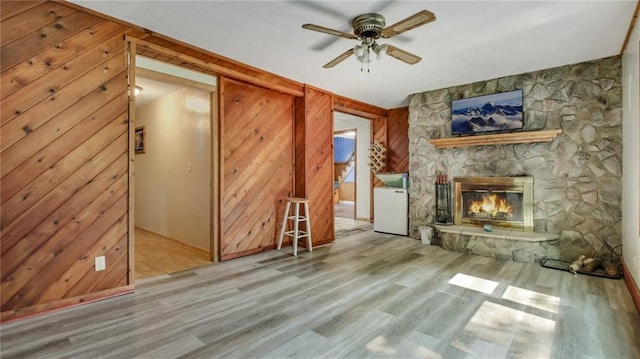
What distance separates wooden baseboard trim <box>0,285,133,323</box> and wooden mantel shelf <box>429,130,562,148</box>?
4.44m

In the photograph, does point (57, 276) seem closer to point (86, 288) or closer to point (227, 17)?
point (86, 288)

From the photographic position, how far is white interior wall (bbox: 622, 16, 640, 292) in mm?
2533

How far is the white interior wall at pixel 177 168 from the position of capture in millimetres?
4062

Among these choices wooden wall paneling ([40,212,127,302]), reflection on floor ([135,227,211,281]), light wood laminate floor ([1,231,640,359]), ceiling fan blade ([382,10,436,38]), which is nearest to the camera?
light wood laminate floor ([1,231,640,359])

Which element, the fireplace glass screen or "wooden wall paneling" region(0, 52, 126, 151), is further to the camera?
the fireplace glass screen

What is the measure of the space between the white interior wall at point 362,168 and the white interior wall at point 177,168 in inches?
136

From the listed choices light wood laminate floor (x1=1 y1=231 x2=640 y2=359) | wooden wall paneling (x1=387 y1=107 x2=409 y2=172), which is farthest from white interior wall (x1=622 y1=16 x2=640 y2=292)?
wooden wall paneling (x1=387 y1=107 x2=409 y2=172)

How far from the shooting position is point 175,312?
232 centimetres

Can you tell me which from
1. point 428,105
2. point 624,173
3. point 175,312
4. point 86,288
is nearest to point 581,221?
point 624,173

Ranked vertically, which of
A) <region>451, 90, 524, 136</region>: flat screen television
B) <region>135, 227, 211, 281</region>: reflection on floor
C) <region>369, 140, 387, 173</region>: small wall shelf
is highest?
<region>451, 90, 524, 136</region>: flat screen television

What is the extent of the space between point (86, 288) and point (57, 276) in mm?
235

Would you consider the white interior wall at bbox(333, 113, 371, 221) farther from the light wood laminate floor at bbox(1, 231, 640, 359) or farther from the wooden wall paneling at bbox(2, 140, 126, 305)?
the wooden wall paneling at bbox(2, 140, 126, 305)

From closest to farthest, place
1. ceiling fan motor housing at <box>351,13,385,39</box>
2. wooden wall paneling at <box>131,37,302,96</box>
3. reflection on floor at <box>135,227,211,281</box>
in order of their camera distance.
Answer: ceiling fan motor housing at <box>351,13,385,39</box> < wooden wall paneling at <box>131,37,302,96</box> < reflection on floor at <box>135,227,211,281</box>

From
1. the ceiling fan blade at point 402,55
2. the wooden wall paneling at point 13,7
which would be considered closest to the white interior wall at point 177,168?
the wooden wall paneling at point 13,7
